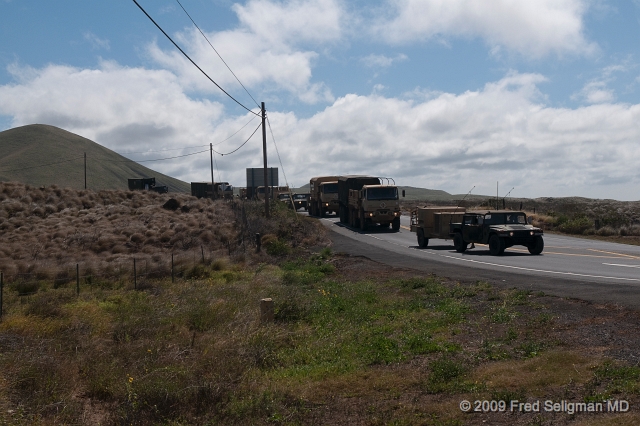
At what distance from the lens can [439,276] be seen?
19266mm

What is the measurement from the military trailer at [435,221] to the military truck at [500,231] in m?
2.36

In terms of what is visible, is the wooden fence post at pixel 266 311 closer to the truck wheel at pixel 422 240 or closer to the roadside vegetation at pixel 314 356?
the roadside vegetation at pixel 314 356

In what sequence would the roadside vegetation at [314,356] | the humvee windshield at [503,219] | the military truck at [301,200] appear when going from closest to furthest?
the roadside vegetation at [314,356], the humvee windshield at [503,219], the military truck at [301,200]

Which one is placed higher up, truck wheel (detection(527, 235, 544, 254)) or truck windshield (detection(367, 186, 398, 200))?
truck windshield (detection(367, 186, 398, 200))

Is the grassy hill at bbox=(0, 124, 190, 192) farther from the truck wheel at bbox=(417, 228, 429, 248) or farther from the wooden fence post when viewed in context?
the wooden fence post

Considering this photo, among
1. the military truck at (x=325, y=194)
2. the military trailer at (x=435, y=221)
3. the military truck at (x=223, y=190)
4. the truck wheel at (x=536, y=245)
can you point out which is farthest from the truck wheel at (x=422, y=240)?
the military truck at (x=223, y=190)

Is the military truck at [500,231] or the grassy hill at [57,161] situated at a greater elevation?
the grassy hill at [57,161]

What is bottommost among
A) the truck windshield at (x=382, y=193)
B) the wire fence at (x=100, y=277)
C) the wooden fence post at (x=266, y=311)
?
the wire fence at (x=100, y=277)

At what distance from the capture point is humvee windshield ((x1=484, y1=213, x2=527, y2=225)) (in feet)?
85.9

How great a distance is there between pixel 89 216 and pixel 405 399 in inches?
1757

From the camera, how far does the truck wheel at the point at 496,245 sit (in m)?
25.3

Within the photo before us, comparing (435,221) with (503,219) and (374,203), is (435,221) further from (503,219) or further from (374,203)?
(374,203)

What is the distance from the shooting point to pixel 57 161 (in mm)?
148750

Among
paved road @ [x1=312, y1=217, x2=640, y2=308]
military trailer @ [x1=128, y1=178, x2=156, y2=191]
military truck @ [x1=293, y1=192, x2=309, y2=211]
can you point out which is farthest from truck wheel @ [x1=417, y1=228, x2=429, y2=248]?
military trailer @ [x1=128, y1=178, x2=156, y2=191]
